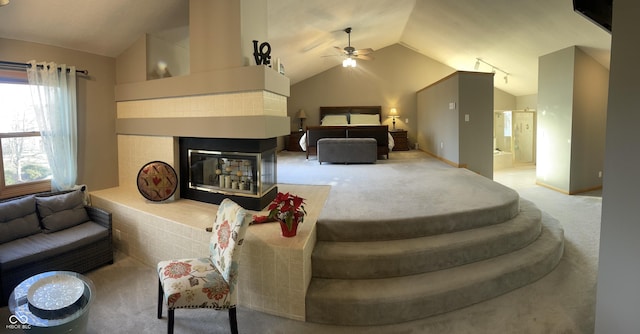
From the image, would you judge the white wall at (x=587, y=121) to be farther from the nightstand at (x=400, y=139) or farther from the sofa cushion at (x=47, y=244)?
the sofa cushion at (x=47, y=244)

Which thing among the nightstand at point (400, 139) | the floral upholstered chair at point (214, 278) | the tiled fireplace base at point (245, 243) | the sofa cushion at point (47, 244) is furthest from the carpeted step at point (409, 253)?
the nightstand at point (400, 139)

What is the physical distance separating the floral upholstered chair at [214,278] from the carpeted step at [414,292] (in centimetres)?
61

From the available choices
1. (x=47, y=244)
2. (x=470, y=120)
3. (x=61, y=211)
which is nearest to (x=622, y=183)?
(x=47, y=244)

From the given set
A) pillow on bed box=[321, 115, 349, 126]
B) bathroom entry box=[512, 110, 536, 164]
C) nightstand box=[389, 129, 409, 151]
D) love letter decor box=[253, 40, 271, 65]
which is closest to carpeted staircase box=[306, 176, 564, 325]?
love letter decor box=[253, 40, 271, 65]

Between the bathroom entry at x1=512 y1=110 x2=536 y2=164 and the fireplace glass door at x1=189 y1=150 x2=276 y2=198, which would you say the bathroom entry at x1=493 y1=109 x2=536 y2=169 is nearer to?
the bathroom entry at x1=512 y1=110 x2=536 y2=164

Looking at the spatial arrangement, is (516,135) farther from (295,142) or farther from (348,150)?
(295,142)

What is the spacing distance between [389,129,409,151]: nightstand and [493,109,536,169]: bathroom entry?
258cm

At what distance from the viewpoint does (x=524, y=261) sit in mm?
2939

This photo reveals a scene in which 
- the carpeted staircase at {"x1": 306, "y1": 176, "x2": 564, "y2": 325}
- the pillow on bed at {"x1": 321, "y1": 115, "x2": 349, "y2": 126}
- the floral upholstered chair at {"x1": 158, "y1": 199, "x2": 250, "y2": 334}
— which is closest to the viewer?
the floral upholstered chair at {"x1": 158, "y1": 199, "x2": 250, "y2": 334}

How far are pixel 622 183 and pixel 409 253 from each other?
143 centimetres

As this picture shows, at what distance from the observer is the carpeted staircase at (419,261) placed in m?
2.41

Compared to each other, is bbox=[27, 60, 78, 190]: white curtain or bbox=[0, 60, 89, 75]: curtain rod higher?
bbox=[0, 60, 89, 75]: curtain rod

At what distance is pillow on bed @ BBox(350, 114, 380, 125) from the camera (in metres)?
9.95

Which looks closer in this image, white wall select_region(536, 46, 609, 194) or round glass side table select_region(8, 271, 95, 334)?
round glass side table select_region(8, 271, 95, 334)
